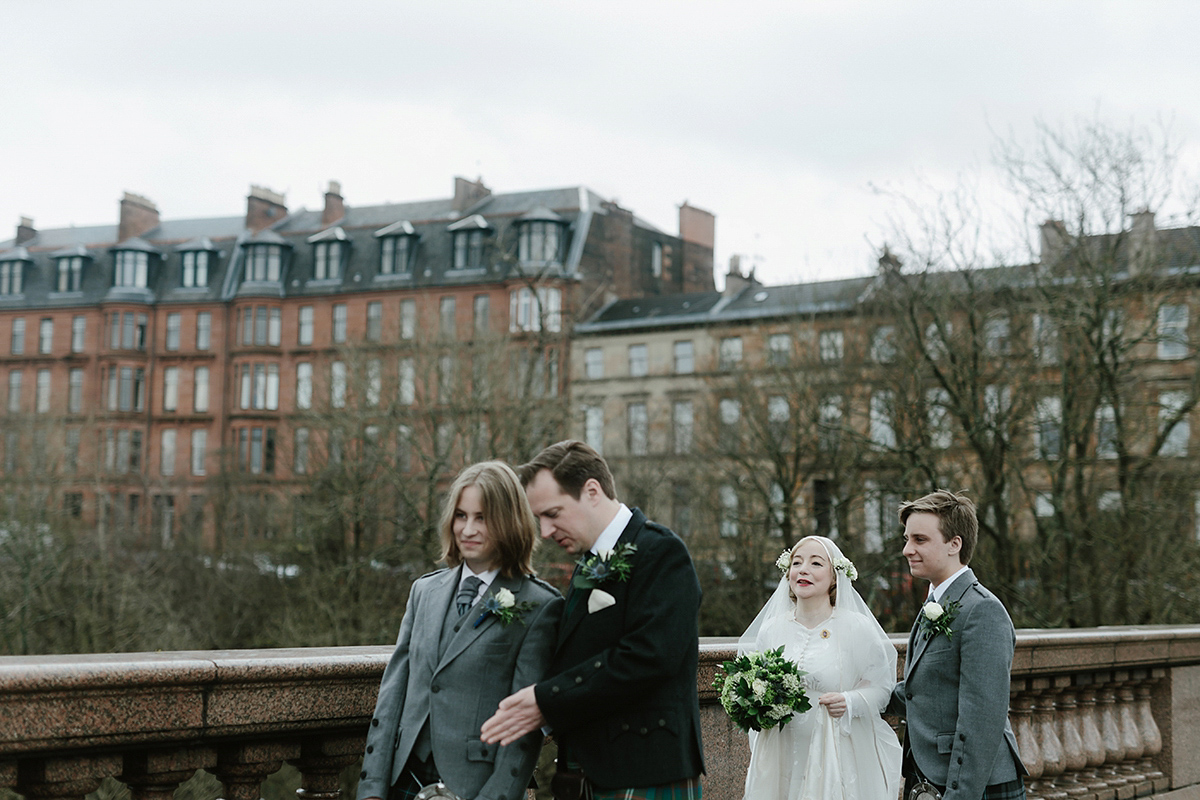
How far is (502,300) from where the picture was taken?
54094mm

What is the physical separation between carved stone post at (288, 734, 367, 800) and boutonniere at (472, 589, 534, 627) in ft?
2.54

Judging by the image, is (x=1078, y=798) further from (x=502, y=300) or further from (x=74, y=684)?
(x=502, y=300)

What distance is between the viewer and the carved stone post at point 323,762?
3.91 m

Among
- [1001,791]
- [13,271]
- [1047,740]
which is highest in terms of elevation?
[13,271]

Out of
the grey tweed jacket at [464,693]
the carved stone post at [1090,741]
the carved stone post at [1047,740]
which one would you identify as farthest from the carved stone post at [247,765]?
the carved stone post at [1090,741]

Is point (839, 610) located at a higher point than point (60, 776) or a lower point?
higher

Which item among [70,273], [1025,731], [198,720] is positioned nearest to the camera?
[198,720]

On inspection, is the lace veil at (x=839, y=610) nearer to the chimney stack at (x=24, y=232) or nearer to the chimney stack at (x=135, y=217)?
the chimney stack at (x=135, y=217)

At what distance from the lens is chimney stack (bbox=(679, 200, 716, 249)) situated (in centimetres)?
5772

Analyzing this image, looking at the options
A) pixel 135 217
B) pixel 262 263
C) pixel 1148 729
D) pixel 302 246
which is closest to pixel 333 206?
pixel 302 246

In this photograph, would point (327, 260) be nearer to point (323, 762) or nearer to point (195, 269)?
point (195, 269)

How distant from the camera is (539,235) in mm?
53250

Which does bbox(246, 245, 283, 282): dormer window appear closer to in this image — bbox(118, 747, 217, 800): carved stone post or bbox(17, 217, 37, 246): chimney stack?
bbox(17, 217, 37, 246): chimney stack

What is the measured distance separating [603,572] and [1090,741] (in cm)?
430
